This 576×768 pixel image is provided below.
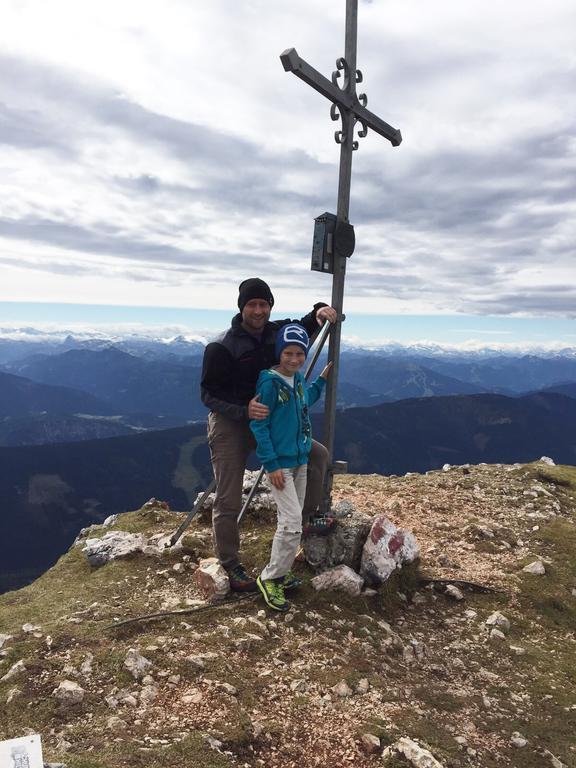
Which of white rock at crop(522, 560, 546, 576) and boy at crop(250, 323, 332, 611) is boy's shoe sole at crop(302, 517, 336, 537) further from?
white rock at crop(522, 560, 546, 576)

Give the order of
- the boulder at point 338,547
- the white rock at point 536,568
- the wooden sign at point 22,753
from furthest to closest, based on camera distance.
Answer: the white rock at point 536,568
the boulder at point 338,547
the wooden sign at point 22,753

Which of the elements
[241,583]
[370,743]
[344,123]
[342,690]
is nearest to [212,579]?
[241,583]

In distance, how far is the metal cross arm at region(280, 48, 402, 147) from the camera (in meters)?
6.59

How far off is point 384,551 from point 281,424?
3.11 meters

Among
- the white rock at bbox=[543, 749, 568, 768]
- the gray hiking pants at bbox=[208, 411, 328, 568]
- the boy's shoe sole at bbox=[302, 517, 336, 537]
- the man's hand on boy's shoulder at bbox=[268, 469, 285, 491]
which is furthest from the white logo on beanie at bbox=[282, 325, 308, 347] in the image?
the white rock at bbox=[543, 749, 568, 768]

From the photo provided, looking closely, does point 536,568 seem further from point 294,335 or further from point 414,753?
point 294,335

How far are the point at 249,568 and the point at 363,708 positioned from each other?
3.66m

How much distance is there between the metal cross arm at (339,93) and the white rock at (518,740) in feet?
28.3

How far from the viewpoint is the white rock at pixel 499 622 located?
755cm

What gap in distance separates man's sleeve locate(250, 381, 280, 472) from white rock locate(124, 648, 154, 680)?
2.68 metres

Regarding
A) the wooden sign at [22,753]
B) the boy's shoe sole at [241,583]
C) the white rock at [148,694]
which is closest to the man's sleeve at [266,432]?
the boy's shoe sole at [241,583]

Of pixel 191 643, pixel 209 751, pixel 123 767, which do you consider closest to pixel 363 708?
pixel 209 751

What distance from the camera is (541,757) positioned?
4965 mm

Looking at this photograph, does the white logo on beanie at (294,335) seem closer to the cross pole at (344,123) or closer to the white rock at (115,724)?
the cross pole at (344,123)
